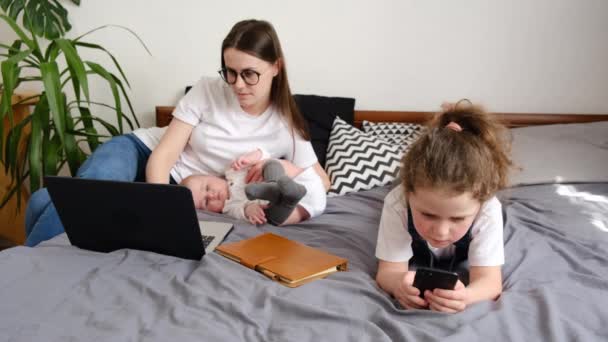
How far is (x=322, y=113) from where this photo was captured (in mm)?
2121

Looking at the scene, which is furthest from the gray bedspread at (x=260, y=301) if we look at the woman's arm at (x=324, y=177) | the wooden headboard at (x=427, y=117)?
the wooden headboard at (x=427, y=117)

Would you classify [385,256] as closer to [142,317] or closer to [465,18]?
[142,317]

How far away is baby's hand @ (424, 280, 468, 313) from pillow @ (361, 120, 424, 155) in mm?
1208

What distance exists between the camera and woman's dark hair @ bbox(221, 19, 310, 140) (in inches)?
57.7

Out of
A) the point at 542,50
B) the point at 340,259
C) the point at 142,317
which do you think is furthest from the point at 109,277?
the point at 542,50

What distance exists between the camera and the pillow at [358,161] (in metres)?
1.79

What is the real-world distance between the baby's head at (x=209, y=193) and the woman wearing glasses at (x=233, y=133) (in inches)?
4.0

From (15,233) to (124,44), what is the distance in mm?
1052

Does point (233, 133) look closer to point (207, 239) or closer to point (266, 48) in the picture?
point (266, 48)

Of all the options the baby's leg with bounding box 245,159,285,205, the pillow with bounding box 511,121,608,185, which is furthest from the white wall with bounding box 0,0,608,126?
the baby's leg with bounding box 245,159,285,205

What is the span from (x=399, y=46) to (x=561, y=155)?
882 mm

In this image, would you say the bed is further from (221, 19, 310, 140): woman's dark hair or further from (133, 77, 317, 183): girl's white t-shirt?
(221, 19, 310, 140): woman's dark hair

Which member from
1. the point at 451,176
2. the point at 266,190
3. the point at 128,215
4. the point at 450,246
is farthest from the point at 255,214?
the point at 451,176

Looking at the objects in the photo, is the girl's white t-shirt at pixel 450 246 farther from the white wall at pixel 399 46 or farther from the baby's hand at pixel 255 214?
the white wall at pixel 399 46
